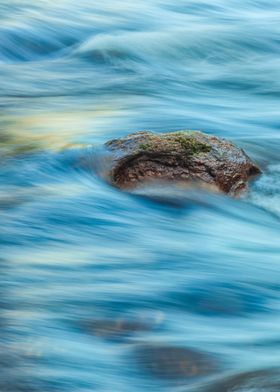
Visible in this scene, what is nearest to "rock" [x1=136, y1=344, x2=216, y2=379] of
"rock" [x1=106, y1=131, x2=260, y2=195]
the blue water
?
the blue water

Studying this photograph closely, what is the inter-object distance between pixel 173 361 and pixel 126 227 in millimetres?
1960

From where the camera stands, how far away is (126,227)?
6.34m

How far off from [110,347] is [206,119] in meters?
4.60

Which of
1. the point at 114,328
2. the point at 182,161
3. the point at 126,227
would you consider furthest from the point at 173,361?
the point at 182,161

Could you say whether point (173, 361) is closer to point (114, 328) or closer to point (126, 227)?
point (114, 328)

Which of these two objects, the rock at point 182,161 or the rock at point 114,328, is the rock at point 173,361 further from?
the rock at point 182,161

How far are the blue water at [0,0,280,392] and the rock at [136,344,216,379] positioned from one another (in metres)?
0.02

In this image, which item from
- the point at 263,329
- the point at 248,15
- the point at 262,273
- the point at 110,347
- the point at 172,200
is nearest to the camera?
the point at 110,347

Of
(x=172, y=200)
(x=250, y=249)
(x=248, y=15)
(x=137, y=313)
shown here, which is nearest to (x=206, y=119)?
(x=172, y=200)

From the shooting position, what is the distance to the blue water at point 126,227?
4504 millimetres

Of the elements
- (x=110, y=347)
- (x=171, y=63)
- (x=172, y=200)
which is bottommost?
(x=110, y=347)

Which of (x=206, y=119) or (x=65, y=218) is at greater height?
(x=206, y=119)

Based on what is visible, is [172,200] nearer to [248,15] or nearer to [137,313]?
[137,313]

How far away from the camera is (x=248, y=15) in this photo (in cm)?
1372
